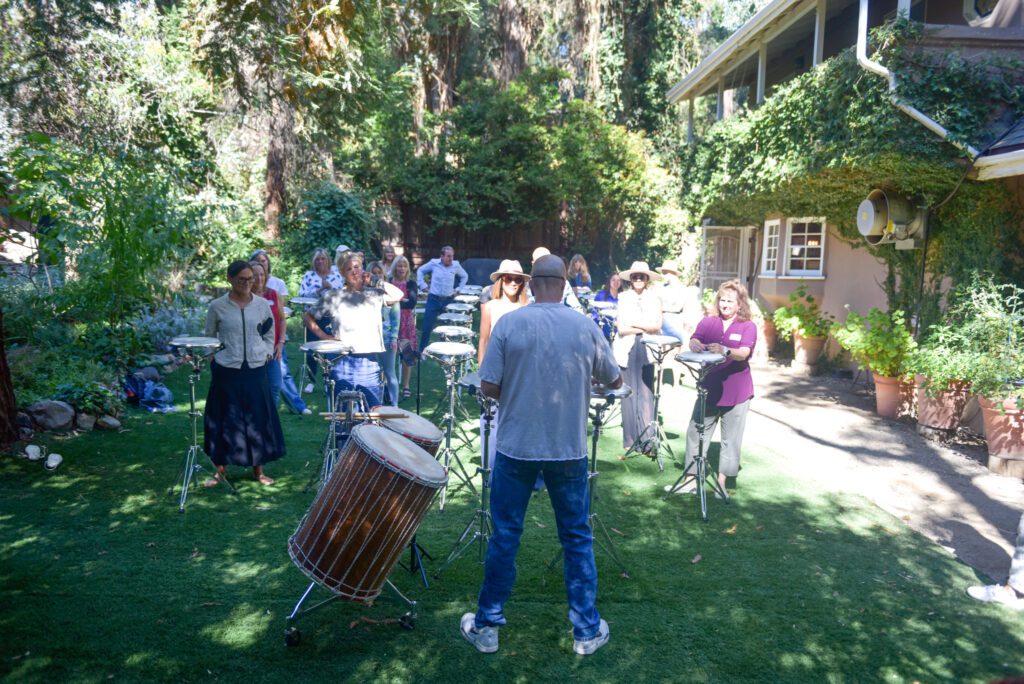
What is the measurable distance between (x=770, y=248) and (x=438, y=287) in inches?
297

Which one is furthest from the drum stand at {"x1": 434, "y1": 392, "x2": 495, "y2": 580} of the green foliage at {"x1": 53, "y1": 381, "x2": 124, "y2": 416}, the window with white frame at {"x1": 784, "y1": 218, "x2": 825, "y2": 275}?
the window with white frame at {"x1": 784, "y1": 218, "x2": 825, "y2": 275}

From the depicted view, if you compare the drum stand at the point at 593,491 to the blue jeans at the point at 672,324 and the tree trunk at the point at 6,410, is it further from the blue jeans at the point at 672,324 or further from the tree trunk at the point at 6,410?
the tree trunk at the point at 6,410

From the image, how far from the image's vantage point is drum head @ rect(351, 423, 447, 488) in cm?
371

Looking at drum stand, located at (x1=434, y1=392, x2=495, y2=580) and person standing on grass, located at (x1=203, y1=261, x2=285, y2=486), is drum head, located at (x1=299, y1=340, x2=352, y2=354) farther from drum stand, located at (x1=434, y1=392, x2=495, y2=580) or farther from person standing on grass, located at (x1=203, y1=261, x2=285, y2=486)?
drum stand, located at (x1=434, y1=392, x2=495, y2=580)

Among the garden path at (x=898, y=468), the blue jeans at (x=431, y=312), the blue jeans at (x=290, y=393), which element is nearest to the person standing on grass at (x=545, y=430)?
the garden path at (x=898, y=468)

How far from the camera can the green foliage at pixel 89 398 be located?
782 centimetres

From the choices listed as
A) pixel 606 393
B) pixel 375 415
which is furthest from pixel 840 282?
pixel 375 415

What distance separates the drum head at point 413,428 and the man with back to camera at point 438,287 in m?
6.47

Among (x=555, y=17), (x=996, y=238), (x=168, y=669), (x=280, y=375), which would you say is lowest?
(x=168, y=669)

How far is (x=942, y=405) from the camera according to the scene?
834 cm

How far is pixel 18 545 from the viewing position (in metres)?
4.96

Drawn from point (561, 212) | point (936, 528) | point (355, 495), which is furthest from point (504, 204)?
point (355, 495)

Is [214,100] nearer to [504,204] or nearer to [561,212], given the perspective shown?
[504,204]

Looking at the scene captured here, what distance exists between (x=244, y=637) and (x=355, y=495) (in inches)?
41.8
